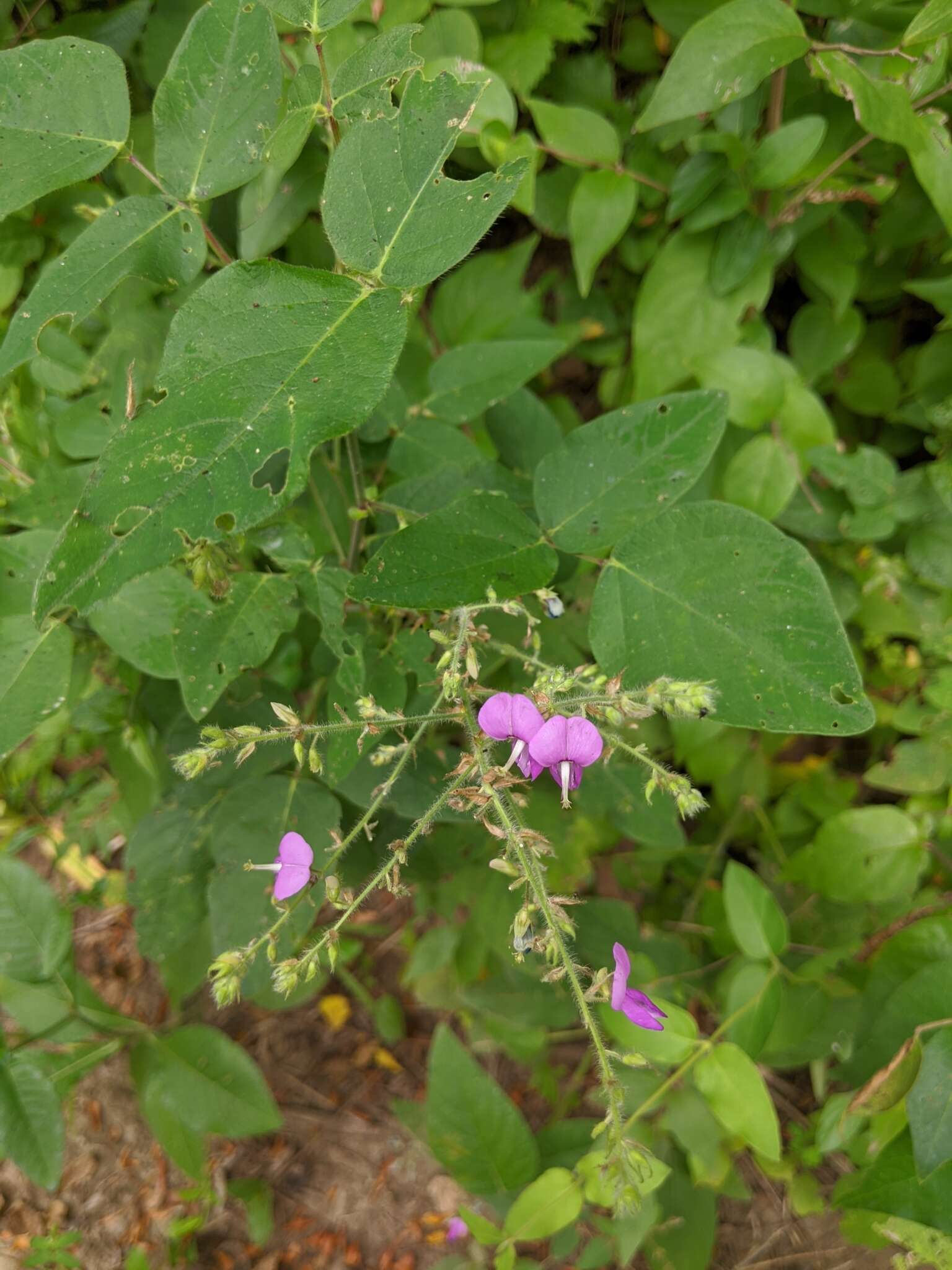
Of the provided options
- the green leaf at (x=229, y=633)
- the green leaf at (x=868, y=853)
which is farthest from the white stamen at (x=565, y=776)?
the green leaf at (x=868, y=853)

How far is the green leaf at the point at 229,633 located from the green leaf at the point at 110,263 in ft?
1.46

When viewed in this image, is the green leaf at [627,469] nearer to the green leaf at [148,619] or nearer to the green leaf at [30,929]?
the green leaf at [148,619]

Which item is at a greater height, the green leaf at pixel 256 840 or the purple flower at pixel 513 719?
the purple flower at pixel 513 719

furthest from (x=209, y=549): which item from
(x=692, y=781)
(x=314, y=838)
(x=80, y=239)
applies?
(x=692, y=781)

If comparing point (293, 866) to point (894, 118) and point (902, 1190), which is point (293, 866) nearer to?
point (902, 1190)

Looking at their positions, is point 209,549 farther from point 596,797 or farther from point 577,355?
point 577,355

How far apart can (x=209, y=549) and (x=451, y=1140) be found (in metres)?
1.45

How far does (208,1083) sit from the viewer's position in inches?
76.5

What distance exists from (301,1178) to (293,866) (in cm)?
216

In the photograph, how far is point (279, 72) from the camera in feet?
3.80

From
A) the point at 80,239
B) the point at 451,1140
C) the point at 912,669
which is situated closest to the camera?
the point at 80,239

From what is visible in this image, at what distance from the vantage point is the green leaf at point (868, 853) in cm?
194

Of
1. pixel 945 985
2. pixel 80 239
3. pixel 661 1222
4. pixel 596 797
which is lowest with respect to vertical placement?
pixel 661 1222

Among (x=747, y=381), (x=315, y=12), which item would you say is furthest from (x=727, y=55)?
(x=315, y=12)
